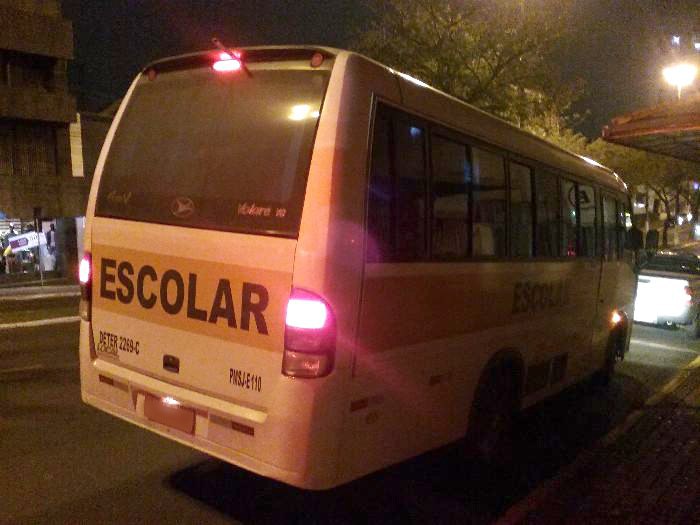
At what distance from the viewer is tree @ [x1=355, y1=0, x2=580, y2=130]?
60.0ft

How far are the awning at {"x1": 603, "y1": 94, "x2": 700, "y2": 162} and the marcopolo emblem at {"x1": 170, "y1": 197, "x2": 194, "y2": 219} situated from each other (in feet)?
25.6

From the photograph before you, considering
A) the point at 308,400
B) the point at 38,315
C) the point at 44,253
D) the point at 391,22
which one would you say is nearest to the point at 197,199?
the point at 308,400

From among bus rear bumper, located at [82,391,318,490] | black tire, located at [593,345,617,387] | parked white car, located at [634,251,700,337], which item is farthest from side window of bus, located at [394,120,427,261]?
parked white car, located at [634,251,700,337]

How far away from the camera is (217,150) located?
4.04 metres

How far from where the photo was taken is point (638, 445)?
595 cm

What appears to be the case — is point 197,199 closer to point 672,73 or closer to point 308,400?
point 308,400

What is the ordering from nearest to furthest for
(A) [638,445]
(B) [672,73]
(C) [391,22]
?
1. (A) [638,445]
2. (B) [672,73]
3. (C) [391,22]

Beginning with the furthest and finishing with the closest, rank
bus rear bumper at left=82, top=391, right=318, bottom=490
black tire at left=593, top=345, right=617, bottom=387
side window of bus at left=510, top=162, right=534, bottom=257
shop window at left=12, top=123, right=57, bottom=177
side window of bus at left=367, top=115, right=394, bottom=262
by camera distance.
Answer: shop window at left=12, top=123, right=57, bottom=177 → black tire at left=593, top=345, right=617, bottom=387 → side window of bus at left=510, top=162, right=534, bottom=257 → side window of bus at left=367, top=115, right=394, bottom=262 → bus rear bumper at left=82, top=391, right=318, bottom=490

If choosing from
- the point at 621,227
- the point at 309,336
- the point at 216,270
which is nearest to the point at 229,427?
the point at 309,336

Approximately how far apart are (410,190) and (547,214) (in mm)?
2427

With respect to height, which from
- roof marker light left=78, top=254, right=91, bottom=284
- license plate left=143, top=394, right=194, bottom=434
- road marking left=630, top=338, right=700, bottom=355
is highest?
roof marker light left=78, top=254, right=91, bottom=284

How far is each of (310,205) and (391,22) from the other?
1635 cm

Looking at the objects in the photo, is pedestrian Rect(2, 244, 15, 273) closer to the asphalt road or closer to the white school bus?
the asphalt road

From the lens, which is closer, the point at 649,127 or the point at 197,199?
the point at 197,199
